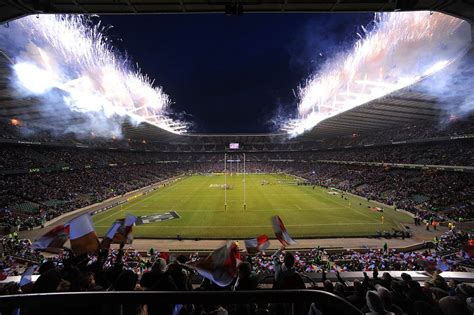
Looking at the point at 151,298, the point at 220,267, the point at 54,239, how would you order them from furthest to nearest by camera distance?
the point at 54,239
the point at 220,267
the point at 151,298

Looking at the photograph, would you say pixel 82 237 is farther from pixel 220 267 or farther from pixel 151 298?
pixel 151 298

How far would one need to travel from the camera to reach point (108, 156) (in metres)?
75.8

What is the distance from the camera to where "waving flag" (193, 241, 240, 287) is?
15.4 feet

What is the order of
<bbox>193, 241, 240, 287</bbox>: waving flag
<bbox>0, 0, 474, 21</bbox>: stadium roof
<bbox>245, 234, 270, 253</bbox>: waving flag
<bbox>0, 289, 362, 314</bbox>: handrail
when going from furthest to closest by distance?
1. <bbox>245, 234, 270, 253</bbox>: waving flag
2. <bbox>0, 0, 474, 21</bbox>: stadium roof
3. <bbox>193, 241, 240, 287</bbox>: waving flag
4. <bbox>0, 289, 362, 314</bbox>: handrail

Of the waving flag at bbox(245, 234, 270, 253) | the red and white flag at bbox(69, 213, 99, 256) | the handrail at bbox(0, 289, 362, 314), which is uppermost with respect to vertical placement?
the handrail at bbox(0, 289, 362, 314)

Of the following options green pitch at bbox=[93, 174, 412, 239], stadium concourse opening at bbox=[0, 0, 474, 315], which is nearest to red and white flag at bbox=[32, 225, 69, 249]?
stadium concourse opening at bbox=[0, 0, 474, 315]

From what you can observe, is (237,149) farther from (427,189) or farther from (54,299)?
(54,299)

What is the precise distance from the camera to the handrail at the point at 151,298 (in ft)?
6.26

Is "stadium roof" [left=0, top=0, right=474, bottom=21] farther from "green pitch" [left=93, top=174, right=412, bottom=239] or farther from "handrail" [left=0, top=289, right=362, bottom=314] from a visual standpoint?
"green pitch" [left=93, top=174, right=412, bottom=239]

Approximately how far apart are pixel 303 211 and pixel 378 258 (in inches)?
749

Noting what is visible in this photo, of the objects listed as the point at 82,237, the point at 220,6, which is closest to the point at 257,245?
the point at 82,237

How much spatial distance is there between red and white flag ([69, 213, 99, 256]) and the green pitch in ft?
71.2

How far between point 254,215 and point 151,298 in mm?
35444

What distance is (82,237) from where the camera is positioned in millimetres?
6805
